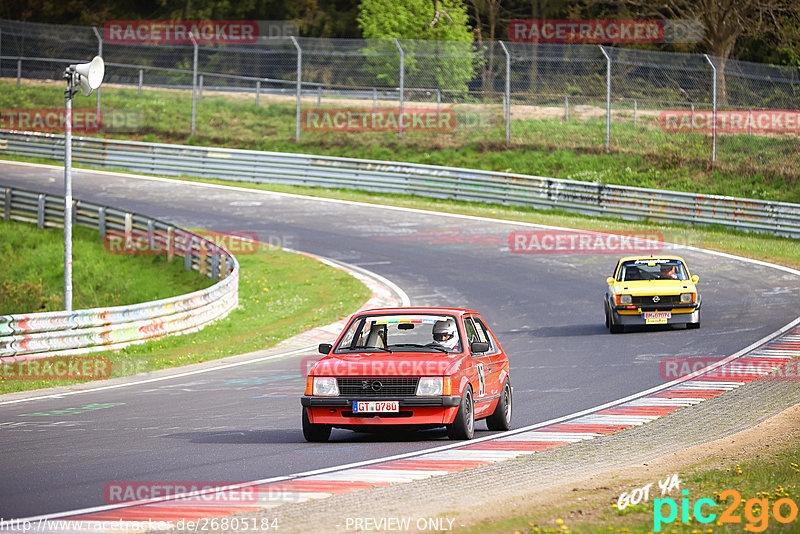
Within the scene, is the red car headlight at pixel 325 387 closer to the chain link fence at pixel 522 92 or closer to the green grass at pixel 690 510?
the green grass at pixel 690 510

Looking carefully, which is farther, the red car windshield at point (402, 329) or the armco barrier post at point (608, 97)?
the armco barrier post at point (608, 97)

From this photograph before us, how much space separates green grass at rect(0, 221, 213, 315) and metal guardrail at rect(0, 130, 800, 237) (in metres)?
10.2

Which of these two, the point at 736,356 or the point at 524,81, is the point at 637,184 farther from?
the point at 736,356

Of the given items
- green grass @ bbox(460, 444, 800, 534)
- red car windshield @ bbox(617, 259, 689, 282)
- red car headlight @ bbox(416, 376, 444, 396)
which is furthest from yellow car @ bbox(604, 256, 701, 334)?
green grass @ bbox(460, 444, 800, 534)

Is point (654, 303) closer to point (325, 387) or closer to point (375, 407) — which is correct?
point (375, 407)

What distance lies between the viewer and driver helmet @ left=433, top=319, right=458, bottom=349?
11.7m

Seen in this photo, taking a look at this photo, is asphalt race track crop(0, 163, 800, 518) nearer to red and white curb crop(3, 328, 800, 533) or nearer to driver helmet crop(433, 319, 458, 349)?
red and white curb crop(3, 328, 800, 533)

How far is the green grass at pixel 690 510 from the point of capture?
698 cm

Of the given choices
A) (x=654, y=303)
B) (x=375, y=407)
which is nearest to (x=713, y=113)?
(x=654, y=303)

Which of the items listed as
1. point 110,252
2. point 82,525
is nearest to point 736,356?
point 82,525

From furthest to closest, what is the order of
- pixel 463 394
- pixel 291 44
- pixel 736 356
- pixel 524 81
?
pixel 291 44
pixel 524 81
pixel 736 356
pixel 463 394

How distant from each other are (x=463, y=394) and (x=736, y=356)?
8.23m

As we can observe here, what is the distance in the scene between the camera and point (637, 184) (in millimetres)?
38188

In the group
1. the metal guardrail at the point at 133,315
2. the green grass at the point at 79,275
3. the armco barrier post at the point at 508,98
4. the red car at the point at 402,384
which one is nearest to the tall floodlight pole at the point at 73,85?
the metal guardrail at the point at 133,315
